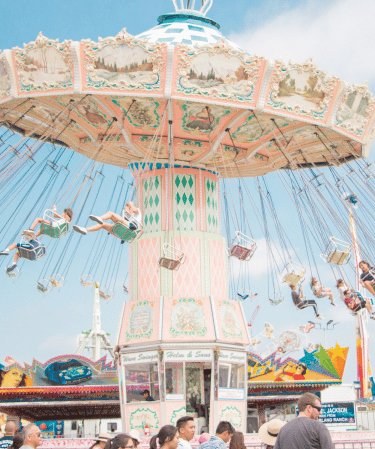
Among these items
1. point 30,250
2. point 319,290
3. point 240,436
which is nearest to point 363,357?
point 319,290

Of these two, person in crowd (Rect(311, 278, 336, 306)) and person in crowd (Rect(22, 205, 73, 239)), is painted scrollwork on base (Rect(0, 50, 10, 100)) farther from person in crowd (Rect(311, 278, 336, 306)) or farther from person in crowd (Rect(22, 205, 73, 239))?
person in crowd (Rect(311, 278, 336, 306))

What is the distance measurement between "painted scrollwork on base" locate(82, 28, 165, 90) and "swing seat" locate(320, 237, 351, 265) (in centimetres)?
550

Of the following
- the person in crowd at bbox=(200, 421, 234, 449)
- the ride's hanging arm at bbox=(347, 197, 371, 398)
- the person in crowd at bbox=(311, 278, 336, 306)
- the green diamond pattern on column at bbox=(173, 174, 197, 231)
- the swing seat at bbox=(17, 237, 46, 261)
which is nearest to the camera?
the person in crowd at bbox=(200, 421, 234, 449)

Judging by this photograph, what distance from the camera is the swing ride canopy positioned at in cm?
1367

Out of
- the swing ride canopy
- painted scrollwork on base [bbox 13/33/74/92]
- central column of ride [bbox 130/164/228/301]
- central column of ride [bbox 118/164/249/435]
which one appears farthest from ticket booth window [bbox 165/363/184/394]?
painted scrollwork on base [bbox 13/33/74/92]

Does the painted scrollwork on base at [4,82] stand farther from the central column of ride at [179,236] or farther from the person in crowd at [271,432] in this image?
the person in crowd at [271,432]

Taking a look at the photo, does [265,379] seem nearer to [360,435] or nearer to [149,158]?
[360,435]

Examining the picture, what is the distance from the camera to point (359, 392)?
33.8m

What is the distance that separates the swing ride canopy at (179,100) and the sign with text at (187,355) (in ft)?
17.0

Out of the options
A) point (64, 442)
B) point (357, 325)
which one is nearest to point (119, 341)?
point (64, 442)

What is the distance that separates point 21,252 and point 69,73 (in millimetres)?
4162

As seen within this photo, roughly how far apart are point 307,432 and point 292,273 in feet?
36.0

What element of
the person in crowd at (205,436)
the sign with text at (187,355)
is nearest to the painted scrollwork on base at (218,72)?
the sign with text at (187,355)

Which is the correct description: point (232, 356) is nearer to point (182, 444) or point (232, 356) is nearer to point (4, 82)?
point (4, 82)
